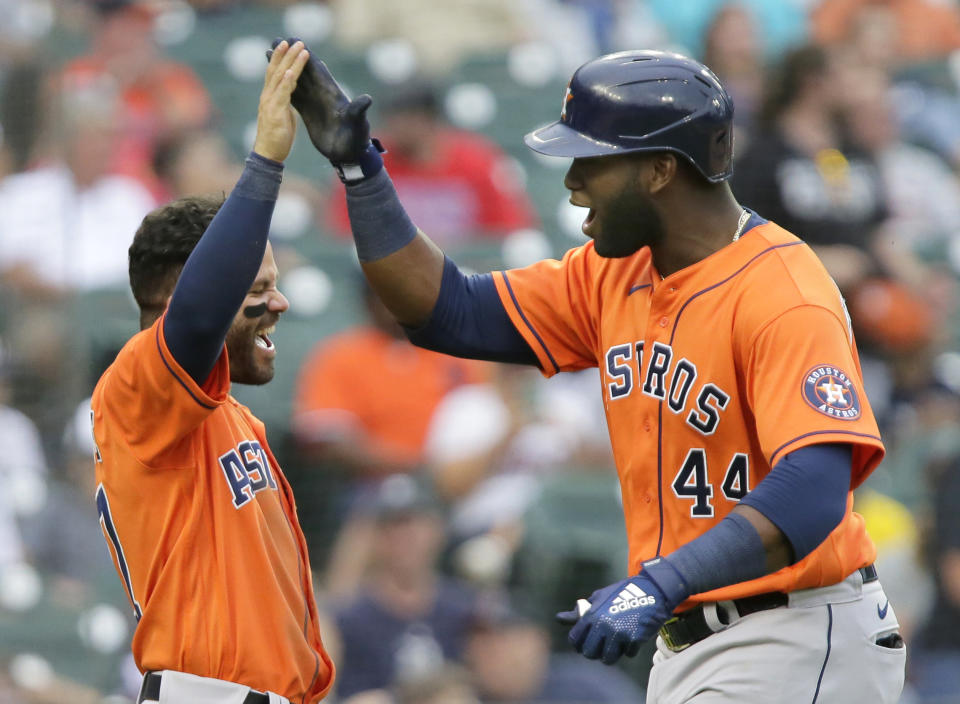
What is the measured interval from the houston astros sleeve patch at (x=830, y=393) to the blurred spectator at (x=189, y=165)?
159 inches

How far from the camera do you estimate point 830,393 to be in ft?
7.75

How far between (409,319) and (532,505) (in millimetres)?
2685

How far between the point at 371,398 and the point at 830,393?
3.28 meters

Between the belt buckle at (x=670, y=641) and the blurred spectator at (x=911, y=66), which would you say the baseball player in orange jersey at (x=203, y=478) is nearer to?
the belt buckle at (x=670, y=641)

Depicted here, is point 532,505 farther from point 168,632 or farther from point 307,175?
point 168,632

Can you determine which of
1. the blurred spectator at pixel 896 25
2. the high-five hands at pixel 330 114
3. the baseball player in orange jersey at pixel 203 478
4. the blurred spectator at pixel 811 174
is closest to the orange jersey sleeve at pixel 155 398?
the baseball player in orange jersey at pixel 203 478

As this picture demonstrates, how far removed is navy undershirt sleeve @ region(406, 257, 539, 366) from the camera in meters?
2.86

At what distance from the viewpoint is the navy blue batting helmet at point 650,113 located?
99.7 inches

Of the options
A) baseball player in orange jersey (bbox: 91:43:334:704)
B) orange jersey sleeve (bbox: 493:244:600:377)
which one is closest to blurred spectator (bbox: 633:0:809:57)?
orange jersey sleeve (bbox: 493:244:600:377)

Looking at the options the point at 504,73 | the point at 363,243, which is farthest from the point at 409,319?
the point at 504,73

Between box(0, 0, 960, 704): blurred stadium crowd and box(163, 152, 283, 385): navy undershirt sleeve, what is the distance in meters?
2.76

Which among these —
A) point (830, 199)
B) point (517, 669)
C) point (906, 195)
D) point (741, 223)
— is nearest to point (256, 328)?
point (741, 223)

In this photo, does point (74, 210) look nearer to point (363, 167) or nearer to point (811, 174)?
point (811, 174)

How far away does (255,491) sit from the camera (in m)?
2.49
